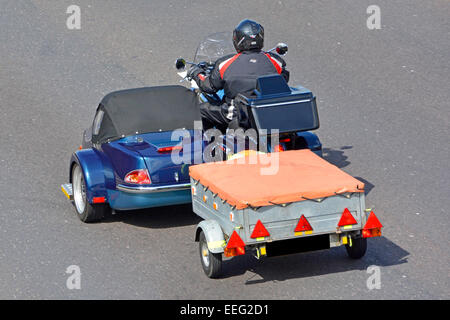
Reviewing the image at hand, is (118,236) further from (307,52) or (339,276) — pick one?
(307,52)

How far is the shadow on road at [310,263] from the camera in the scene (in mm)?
7965

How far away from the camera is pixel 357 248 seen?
26.4 feet

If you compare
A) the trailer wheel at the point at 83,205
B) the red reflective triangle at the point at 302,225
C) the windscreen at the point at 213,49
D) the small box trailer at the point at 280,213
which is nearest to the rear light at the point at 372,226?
the small box trailer at the point at 280,213

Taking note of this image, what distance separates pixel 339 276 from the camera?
786 centimetres

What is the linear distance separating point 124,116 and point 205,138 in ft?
3.60

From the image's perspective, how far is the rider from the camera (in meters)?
9.25

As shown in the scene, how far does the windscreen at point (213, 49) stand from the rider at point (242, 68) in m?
1.26

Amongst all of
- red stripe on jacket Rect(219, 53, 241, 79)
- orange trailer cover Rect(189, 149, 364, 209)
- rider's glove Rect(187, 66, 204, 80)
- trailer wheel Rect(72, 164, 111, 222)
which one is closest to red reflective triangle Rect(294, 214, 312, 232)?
orange trailer cover Rect(189, 149, 364, 209)

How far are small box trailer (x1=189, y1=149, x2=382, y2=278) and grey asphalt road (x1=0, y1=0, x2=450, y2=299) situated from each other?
0.42 m

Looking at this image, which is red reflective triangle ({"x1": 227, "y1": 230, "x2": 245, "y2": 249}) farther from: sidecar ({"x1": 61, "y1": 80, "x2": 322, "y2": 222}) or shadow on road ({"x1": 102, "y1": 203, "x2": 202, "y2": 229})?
shadow on road ({"x1": 102, "y1": 203, "x2": 202, "y2": 229})

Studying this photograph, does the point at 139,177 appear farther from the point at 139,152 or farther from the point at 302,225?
the point at 302,225

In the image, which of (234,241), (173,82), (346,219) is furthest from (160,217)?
(173,82)
